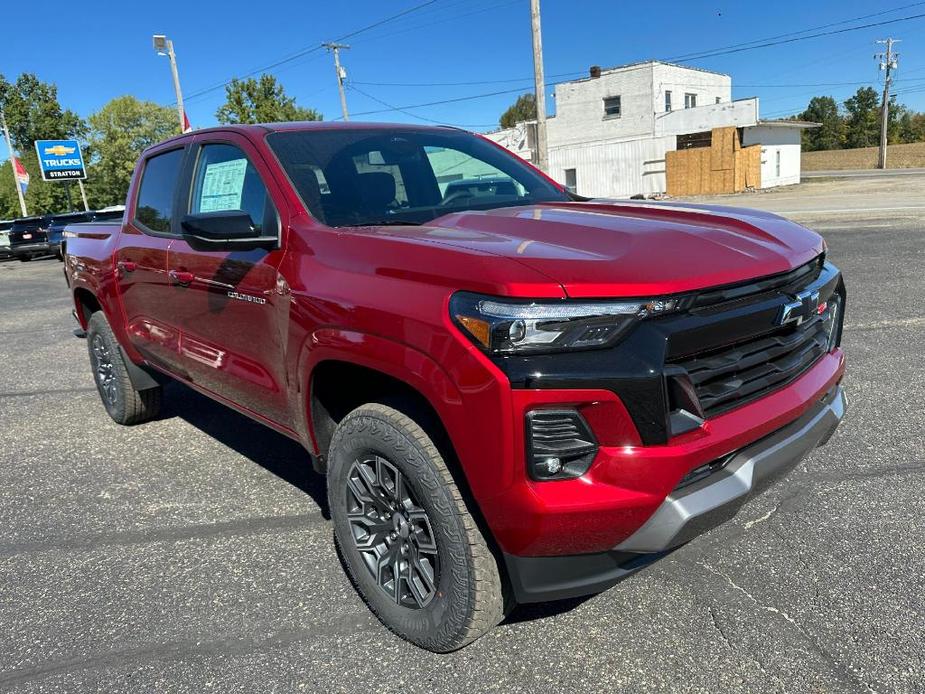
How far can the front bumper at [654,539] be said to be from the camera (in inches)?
77.7

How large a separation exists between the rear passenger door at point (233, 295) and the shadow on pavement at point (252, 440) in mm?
713

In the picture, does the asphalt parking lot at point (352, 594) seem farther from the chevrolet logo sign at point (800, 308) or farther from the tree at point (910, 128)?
the tree at point (910, 128)

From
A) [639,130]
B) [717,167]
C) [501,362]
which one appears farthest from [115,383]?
[639,130]

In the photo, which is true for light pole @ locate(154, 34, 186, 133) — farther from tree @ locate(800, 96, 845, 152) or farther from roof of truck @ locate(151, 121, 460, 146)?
tree @ locate(800, 96, 845, 152)

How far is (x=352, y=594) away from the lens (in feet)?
9.11

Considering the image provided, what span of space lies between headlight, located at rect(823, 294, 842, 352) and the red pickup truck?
0.03 m

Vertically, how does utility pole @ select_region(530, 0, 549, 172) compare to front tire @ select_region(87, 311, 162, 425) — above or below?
above

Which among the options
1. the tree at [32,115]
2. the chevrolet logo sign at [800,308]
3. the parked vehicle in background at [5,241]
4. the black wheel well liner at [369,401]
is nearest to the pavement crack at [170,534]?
the black wheel well liner at [369,401]

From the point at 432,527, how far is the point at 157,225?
8.86 feet

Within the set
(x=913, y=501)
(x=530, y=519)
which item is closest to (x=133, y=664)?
(x=530, y=519)

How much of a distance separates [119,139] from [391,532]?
263ft

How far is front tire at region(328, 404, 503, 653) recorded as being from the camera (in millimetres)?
2113

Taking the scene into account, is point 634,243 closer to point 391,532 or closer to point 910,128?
point 391,532

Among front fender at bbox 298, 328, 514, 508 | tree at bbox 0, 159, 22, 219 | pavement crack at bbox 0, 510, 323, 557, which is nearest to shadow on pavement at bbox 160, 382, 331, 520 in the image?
pavement crack at bbox 0, 510, 323, 557
